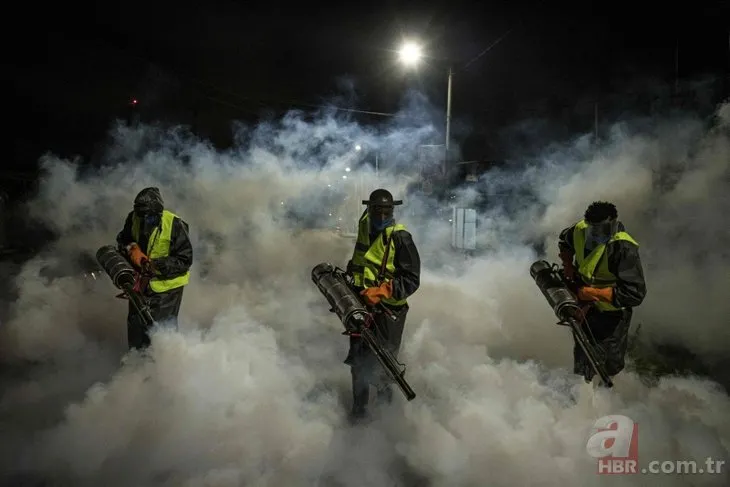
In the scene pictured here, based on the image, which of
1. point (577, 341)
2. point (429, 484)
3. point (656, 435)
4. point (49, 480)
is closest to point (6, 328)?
point (49, 480)

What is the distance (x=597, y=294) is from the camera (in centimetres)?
367

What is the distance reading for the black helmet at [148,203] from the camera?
4.30 meters

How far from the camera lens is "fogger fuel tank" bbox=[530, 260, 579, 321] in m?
3.79

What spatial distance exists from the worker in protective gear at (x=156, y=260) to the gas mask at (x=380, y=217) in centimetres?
177

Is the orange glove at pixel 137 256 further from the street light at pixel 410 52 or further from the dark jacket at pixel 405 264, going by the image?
the street light at pixel 410 52

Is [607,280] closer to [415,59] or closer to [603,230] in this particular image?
[603,230]

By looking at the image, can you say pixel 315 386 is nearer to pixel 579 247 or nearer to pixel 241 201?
pixel 579 247

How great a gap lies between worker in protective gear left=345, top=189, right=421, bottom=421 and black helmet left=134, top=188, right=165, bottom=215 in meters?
1.85

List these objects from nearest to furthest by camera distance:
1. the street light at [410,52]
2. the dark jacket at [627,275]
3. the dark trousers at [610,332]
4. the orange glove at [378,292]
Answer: the dark jacket at [627,275], the orange glove at [378,292], the dark trousers at [610,332], the street light at [410,52]

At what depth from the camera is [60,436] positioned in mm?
3568

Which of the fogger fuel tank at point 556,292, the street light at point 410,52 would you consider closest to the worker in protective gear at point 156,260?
the fogger fuel tank at point 556,292

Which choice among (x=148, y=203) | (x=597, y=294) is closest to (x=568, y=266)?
(x=597, y=294)

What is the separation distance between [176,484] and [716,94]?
27.1 ft

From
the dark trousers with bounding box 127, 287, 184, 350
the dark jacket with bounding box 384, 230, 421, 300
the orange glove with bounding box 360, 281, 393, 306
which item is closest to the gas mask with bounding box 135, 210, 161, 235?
the dark trousers with bounding box 127, 287, 184, 350
